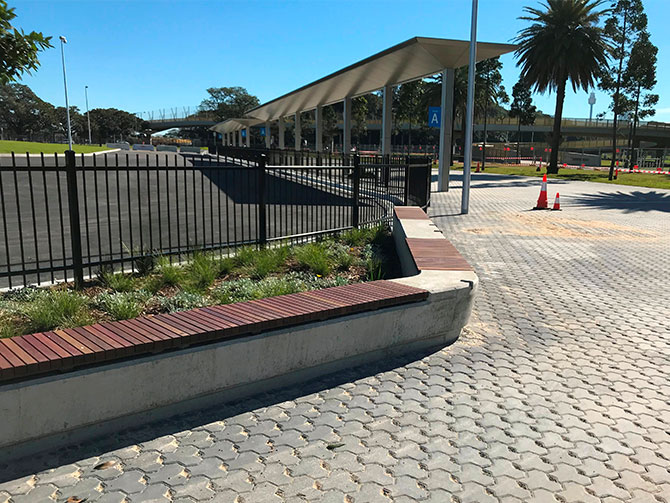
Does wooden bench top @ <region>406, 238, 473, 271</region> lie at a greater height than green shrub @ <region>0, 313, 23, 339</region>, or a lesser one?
greater

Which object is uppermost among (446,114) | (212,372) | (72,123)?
(72,123)

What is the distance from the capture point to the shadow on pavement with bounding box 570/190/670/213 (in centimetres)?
1759

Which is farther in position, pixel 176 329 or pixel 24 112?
pixel 24 112

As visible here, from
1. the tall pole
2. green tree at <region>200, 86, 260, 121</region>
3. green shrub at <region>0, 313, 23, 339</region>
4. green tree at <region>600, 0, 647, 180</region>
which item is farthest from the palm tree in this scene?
green tree at <region>200, 86, 260, 121</region>

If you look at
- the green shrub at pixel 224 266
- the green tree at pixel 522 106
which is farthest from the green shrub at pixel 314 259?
the green tree at pixel 522 106

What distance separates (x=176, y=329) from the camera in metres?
3.57

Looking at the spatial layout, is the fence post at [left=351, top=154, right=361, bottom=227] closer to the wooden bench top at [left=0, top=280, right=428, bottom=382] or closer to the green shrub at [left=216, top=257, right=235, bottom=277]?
the green shrub at [left=216, top=257, right=235, bottom=277]

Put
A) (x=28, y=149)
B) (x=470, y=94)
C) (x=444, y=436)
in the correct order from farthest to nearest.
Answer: (x=28, y=149) → (x=470, y=94) → (x=444, y=436)

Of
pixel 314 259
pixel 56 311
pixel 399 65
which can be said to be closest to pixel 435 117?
pixel 399 65

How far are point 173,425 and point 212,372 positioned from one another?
0.41m

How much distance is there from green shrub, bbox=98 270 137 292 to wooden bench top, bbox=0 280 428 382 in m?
1.82

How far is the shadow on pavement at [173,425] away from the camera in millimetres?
2943

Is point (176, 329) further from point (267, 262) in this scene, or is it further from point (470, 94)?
point (470, 94)

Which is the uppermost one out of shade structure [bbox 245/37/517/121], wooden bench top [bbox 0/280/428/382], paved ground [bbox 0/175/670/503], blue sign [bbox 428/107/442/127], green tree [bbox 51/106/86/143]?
green tree [bbox 51/106/86/143]
